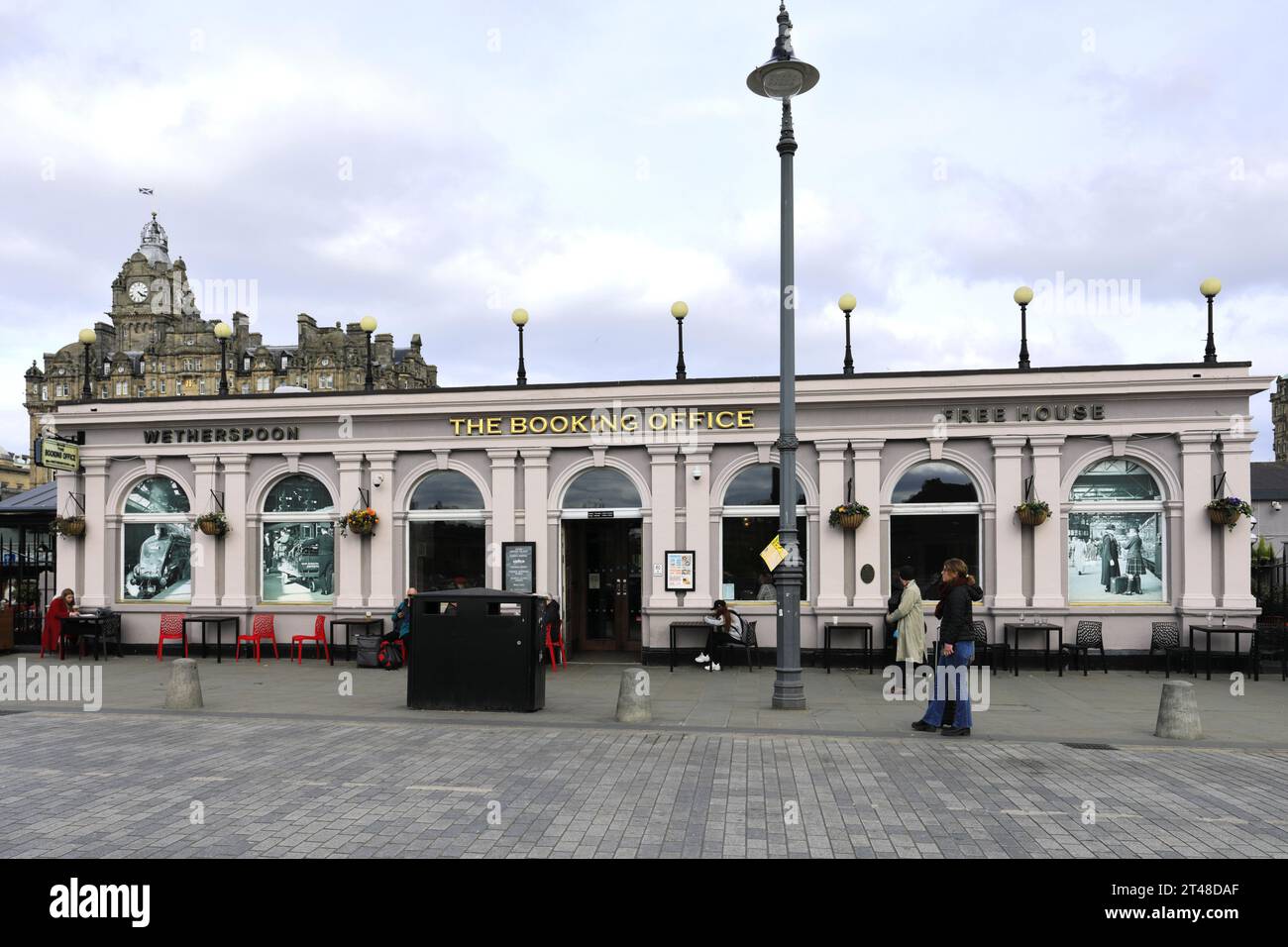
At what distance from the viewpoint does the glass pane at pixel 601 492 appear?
1714 centimetres

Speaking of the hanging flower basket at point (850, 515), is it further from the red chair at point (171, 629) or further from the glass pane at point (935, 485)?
the red chair at point (171, 629)

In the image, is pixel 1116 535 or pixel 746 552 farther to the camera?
pixel 746 552

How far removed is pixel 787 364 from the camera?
12.3m

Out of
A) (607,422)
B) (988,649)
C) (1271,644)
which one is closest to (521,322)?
(607,422)

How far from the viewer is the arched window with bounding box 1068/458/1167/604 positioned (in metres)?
16.0

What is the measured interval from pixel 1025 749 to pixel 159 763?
848 cm

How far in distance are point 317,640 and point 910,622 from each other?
10737 mm

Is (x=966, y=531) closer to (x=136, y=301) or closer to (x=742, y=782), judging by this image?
(x=742, y=782)

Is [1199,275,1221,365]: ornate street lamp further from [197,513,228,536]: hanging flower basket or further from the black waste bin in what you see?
[197,513,228,536]: hanging flower basket

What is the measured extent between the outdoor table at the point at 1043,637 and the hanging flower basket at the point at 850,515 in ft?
9.74

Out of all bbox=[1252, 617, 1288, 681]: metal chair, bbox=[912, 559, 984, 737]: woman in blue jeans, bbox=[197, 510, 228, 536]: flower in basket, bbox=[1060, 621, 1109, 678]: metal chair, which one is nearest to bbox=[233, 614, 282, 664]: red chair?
bbox=[197, 510, 228, 536]: flower in basket

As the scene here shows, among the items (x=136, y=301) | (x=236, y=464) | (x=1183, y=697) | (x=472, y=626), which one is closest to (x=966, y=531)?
(x=1183, y=697)

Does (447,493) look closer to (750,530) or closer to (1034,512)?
(750,530)

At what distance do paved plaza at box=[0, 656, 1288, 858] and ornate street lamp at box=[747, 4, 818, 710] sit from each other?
0.65 metres
